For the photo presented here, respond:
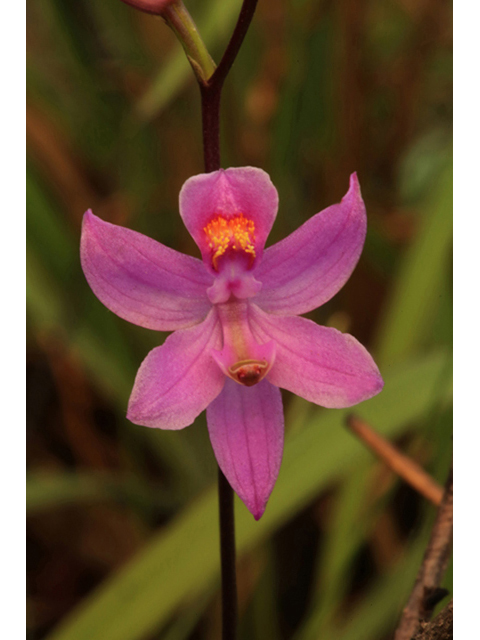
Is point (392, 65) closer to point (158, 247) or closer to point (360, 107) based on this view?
point (360, 107)

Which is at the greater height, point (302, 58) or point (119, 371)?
point (302, 58)

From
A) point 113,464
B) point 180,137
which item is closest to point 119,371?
point 113,464

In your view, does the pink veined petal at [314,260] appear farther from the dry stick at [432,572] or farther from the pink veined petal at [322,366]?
the dry stick at [432,572]

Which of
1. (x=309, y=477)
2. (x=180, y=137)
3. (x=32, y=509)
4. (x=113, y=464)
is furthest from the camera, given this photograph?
(x=180, y=137)

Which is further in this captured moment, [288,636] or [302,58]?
[302,58]

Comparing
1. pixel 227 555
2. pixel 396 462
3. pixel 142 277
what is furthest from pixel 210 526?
pixel 142 277

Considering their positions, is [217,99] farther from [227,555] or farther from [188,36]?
[227,555]

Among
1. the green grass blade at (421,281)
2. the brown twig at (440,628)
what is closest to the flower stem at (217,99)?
the brown twig at (440,628)
